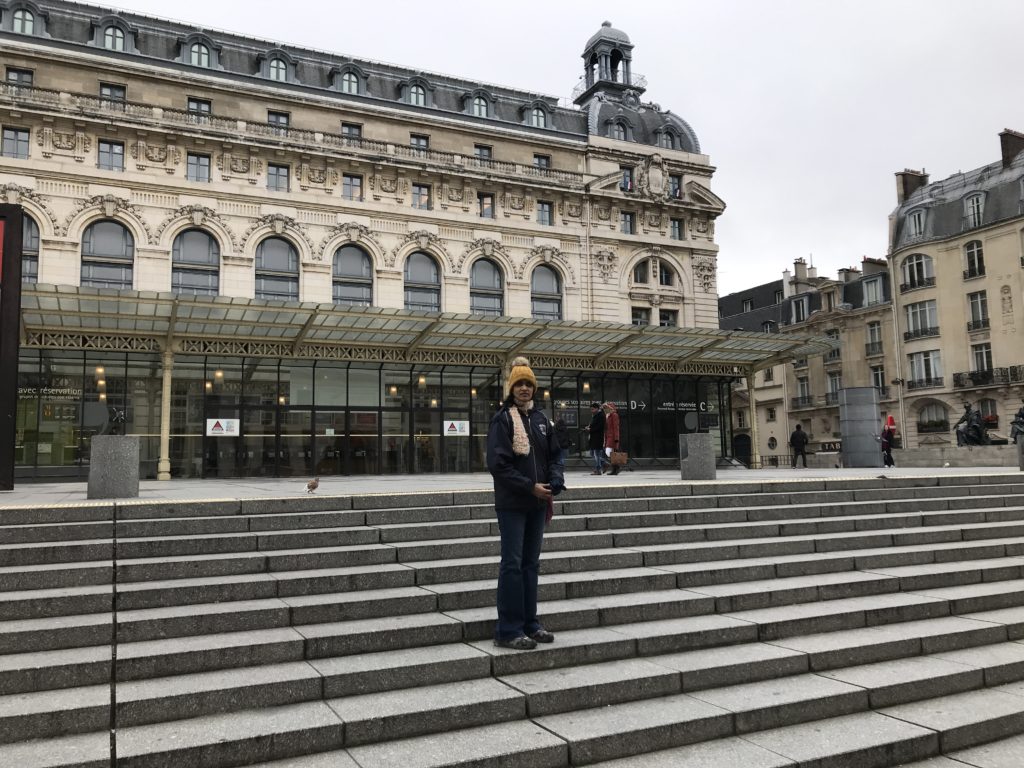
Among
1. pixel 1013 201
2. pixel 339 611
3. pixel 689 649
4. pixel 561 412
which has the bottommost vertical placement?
pixel 689 649

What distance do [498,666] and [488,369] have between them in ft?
82.8

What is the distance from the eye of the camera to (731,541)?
29.5 ft

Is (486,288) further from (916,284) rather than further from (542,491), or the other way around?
(542,491)

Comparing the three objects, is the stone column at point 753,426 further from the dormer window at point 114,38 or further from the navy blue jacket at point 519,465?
the dormer window at point 114,38

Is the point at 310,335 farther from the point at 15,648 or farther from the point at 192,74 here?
the point at 15,648

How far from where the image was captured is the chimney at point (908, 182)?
51.0 m

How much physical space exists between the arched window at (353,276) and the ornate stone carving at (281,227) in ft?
3.27

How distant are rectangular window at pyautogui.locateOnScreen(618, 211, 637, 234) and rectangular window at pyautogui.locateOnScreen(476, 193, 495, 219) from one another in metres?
6.90

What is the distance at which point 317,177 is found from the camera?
1286 inches

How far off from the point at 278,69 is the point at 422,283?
11.7m

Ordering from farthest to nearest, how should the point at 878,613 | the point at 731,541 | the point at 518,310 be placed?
the point at 518,310 → the point at 731,541 → the point at 878,613

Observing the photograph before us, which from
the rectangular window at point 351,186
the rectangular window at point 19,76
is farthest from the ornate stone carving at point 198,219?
the rectangular window at point 19,76

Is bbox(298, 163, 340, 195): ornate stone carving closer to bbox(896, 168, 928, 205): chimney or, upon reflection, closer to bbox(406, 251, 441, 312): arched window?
bbox(406, 251, 441, 312): arched window

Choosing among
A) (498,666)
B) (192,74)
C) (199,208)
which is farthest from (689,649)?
(192,74)
